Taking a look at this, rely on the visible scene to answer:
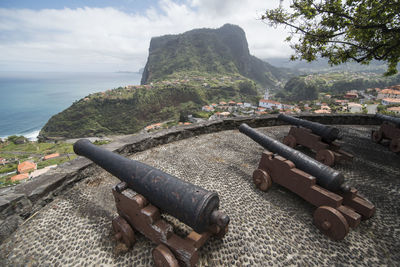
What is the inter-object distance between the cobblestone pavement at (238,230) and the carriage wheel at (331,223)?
11cm

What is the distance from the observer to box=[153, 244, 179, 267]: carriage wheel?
69.9 inches

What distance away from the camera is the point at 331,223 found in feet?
7.73

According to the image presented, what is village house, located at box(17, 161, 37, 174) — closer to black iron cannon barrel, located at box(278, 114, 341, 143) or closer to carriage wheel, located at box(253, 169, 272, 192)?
carriage wheel, located at box(253, 169, 272, 192)

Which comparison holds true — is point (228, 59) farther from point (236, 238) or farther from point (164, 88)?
point (236, 238)

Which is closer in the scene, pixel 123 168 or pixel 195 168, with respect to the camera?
pixel 123 168

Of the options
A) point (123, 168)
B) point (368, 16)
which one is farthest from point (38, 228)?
point (368, 16)

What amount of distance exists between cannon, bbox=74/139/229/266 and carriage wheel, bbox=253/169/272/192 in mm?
1319

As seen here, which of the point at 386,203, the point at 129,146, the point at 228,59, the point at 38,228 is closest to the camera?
the point at 38,228

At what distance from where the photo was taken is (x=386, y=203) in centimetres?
307

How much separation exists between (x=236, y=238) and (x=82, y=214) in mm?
2272

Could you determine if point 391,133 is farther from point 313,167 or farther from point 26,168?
point 26,168

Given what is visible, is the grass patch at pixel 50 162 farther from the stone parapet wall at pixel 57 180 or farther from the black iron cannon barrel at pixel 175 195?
the black iron cannon barrel at pixel 175 195

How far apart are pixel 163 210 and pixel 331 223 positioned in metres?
2.15

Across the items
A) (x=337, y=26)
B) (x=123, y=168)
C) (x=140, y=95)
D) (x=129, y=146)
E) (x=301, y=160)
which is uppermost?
(x=337, y=26)
